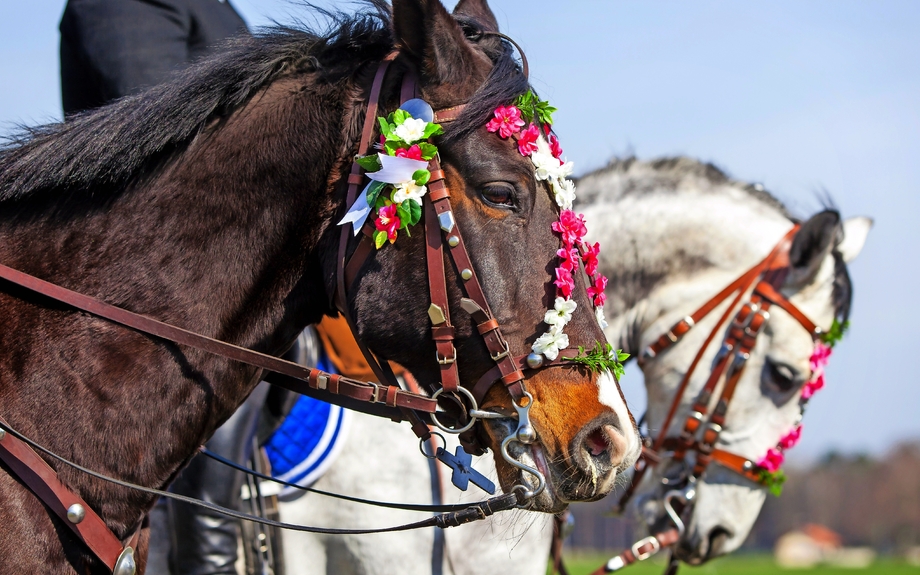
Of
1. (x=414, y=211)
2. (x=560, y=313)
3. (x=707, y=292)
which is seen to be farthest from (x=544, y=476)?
(x=707, y=292)

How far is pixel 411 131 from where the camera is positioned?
2656mm

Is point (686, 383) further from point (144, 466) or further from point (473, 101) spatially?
point (144, 466)

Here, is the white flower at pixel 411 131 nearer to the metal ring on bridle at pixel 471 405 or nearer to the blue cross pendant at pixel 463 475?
the metal ring on bridle at pixel 471 405

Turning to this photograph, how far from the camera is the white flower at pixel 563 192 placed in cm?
275

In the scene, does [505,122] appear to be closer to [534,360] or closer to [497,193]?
[497,193]

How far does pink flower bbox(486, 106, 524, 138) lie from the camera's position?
2.69 meters

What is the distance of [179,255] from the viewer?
267cm

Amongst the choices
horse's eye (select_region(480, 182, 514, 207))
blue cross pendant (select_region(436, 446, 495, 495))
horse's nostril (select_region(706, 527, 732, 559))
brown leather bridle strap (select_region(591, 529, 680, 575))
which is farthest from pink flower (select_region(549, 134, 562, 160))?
horse's nostril (select_region(706, 527, 732, 559))

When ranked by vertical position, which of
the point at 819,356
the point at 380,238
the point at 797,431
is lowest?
the point at 797,431

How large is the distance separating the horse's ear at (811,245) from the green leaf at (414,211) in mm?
3400

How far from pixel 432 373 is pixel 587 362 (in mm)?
459

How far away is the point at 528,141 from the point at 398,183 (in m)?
0.42

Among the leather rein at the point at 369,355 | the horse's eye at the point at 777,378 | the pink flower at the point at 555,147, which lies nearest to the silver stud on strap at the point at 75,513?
the leather rein at the point at 369,355

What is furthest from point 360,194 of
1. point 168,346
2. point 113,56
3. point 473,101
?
point 113,56
